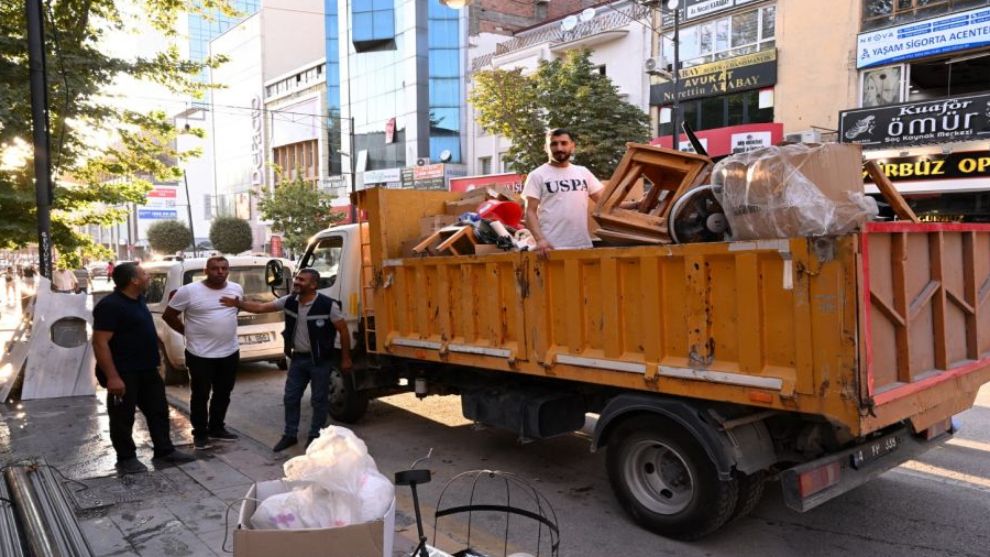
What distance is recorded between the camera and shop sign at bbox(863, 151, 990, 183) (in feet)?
51.5

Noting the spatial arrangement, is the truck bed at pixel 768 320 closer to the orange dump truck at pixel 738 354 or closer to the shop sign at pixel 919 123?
the orange dump truck at pixel 738 354

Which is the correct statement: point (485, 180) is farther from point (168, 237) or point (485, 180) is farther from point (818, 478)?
point (168, 237)

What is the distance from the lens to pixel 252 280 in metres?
9.88

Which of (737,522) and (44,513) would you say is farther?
(737,522)

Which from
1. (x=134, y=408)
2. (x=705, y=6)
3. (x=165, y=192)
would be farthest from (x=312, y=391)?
(x=165, y=192)

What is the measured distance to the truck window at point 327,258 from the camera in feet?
23.5

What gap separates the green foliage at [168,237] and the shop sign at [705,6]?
48.1m

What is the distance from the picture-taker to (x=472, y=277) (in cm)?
526

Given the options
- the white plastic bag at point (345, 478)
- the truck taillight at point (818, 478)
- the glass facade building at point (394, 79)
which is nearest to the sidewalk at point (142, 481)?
the white plastic bag at point (345, 478)

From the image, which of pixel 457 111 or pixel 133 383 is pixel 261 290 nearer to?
pixel 133 383

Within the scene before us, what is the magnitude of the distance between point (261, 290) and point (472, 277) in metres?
5.64

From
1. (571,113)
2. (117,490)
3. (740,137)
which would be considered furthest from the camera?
(571,113)

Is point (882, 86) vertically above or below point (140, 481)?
above

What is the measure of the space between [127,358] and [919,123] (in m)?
17.9
